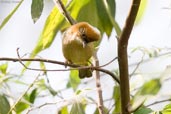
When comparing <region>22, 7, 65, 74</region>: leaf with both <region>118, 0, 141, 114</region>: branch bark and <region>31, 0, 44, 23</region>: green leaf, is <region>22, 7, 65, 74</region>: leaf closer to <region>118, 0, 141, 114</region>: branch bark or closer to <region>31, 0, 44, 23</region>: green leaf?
<region>31, 0, 44, 23</region>: green leaf

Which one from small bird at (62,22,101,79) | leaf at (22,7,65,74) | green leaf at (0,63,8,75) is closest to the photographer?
small bird at (62,22,101,79)

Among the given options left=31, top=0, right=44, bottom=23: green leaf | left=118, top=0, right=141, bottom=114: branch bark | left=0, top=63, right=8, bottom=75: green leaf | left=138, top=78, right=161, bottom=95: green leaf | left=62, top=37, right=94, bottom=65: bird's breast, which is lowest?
left=138, top=78, right=161, bottom=95: green leaf

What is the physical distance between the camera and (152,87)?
0.36 meters

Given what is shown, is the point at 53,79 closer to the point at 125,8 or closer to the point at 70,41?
the point at 125,8

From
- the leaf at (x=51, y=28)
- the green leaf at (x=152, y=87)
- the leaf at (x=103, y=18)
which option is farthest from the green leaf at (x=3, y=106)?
the green leaf at (x=152, y=87)

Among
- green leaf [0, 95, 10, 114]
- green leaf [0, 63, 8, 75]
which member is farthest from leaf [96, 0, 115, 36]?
green leaf [0, 63, 8, 75]

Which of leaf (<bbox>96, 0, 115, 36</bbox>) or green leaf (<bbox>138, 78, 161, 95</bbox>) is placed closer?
green leaf (<bbox>138, 78, 161, 95</bbox>)

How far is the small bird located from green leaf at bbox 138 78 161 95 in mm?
173

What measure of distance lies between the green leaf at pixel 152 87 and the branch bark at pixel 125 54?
10 cm

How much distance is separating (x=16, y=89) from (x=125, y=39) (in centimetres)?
150

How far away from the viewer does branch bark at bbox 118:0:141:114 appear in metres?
0.44

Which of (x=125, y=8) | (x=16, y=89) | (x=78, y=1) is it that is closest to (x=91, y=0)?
(x=78, y=1)

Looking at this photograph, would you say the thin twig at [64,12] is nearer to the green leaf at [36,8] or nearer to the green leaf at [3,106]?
the green leaf at [36,8]

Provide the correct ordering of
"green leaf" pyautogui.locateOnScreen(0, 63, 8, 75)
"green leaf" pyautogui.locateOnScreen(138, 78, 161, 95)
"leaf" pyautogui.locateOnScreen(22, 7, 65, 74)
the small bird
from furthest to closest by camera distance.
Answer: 1. "green leaf" pyautogui.locateOnScreen(0, 63, 8, 75)
2. "leaf" pyautogui.locateOnScreen(22, 7, 65, 74)
3. the small bird
4. "green leaf" pyautogui.locateOnScreen(138, 78, 161, 95)
